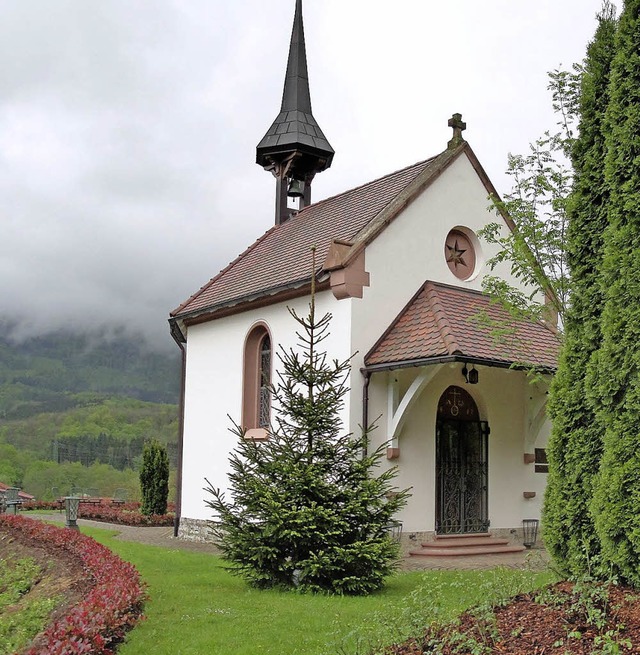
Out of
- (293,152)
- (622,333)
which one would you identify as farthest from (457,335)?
(293,152)

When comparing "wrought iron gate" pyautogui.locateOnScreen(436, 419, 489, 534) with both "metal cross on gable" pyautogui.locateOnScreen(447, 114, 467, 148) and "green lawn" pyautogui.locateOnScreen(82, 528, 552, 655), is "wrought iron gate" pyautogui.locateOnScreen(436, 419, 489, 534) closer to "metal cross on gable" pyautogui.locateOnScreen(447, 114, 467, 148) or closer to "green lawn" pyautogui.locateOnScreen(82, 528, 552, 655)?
"green lawn" pyautogui.locateOnScreen(82, 528, 552, 655)

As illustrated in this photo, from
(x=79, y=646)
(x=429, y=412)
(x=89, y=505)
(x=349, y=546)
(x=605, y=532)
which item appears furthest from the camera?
(x=89, y=505)

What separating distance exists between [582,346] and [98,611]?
4768 millimetres

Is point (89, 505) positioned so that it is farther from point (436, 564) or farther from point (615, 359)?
point (615, 359)

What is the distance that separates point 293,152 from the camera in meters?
20.0

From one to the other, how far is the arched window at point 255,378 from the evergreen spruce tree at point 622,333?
31.6 feet

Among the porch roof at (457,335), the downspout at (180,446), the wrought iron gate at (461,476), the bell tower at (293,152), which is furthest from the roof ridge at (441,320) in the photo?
the bell tower at (293,152)

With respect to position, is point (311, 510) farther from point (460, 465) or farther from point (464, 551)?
point (460, 465)

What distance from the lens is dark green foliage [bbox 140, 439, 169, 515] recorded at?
920 inches

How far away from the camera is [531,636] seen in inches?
224

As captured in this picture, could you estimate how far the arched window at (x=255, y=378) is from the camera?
1600 centimetres

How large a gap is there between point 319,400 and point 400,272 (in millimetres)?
4772

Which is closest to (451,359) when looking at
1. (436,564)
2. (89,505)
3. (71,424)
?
(436,564)

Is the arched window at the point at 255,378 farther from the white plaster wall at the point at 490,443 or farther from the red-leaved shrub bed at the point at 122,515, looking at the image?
the red-leaved shrub bed at the point at 122,515
